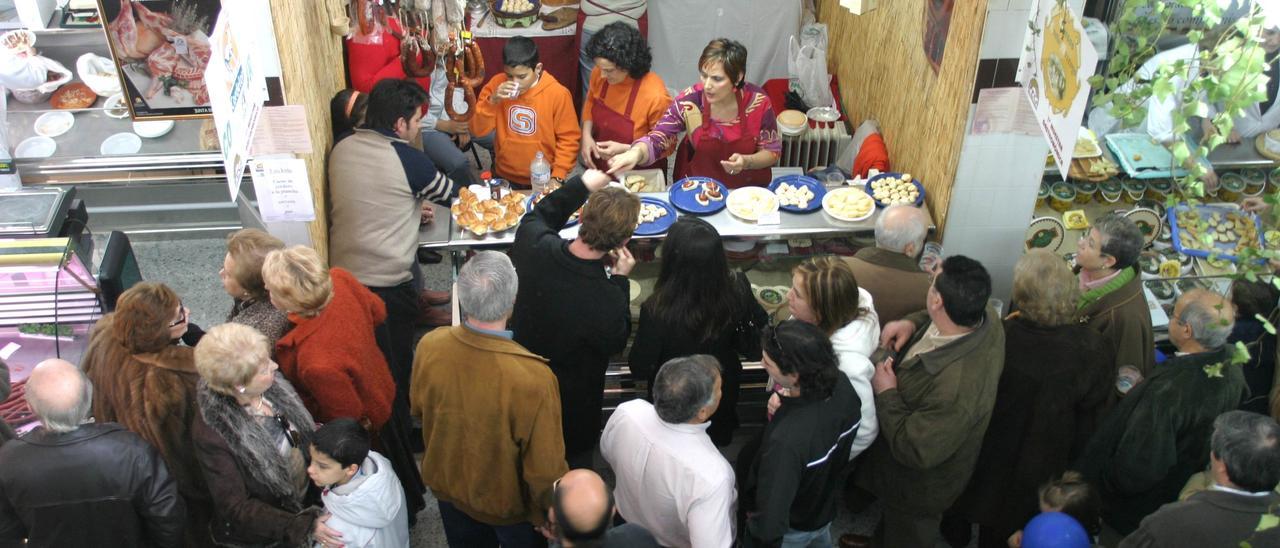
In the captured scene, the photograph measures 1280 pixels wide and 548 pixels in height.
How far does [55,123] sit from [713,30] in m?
4.45

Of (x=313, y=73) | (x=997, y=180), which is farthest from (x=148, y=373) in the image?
(x=997, y=180)

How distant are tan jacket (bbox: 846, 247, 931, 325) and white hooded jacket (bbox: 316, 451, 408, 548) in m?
2.09

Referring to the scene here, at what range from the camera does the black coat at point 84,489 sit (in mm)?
3076

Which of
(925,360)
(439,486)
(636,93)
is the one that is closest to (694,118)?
(636,93)

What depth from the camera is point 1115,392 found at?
3924 millimetres

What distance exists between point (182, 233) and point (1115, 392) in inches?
217

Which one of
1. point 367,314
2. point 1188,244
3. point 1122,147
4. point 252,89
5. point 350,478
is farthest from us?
point 1122,147

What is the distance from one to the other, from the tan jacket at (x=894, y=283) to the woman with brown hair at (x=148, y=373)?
2677 millimetres

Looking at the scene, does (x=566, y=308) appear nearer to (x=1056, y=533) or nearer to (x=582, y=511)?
(x=582, y=511)

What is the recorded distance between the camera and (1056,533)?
344 centimetres

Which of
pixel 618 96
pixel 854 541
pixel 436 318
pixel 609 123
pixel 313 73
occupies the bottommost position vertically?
pixel 854 541

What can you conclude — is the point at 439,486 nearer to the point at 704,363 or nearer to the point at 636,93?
the point at 704,363

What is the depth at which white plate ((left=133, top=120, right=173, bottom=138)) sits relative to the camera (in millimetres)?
5750

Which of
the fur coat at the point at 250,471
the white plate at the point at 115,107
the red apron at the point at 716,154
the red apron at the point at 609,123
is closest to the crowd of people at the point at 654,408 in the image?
the fur coat at the point at 250,471
